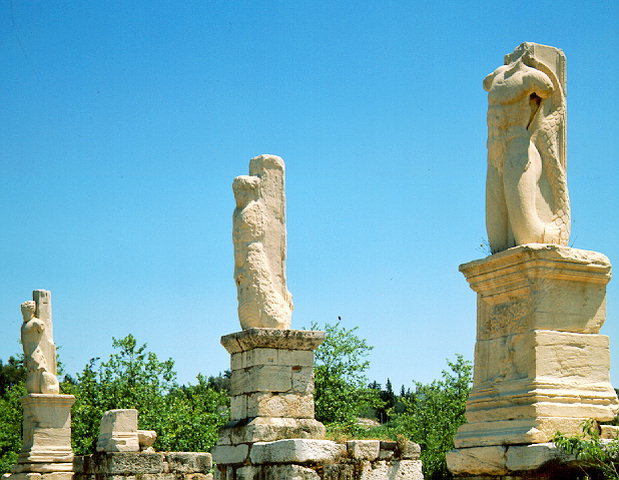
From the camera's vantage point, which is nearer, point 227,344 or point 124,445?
point 227,344

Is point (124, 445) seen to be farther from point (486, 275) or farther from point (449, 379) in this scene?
point (449, 379)

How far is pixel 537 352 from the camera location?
6.09 metres

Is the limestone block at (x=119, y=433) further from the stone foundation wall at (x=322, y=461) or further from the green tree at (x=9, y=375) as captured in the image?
the green tree at (x=9, y=375)

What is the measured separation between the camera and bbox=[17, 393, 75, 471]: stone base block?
16828 mm

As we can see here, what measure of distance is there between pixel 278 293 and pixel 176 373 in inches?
752

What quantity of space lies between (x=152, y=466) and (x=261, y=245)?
4223 mm

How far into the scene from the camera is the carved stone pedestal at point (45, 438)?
16.7 meters

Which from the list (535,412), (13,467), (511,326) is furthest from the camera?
(13,467)

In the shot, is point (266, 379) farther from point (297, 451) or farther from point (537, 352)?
point (537, 352)

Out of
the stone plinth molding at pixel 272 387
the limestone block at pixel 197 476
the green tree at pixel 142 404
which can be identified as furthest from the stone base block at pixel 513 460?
the green tree at pixel 142 404

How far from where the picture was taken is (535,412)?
19.5 ft

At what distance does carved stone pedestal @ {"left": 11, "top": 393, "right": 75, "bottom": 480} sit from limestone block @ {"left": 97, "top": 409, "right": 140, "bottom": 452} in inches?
116

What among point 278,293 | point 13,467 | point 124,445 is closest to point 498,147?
point 278,293

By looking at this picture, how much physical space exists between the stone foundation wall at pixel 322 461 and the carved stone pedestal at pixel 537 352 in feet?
11.4
